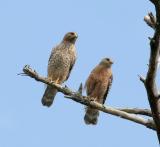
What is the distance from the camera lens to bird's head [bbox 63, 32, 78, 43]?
1217 cm

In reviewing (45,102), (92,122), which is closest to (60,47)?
(45,102)

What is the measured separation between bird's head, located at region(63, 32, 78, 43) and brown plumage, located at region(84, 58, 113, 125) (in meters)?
1.50

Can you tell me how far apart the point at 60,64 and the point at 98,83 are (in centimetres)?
141

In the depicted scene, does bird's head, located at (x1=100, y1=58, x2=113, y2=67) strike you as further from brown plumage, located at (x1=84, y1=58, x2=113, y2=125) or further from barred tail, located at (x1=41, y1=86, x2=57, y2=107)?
barred tail, located at (x1=41, y1=86, x2=57, y2=107)

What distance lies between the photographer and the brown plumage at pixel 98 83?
10.6m

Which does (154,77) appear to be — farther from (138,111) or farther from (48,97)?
(48,97)

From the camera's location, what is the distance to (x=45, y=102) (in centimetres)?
1156

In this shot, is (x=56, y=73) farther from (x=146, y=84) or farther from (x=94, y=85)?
(x=146, y=84)

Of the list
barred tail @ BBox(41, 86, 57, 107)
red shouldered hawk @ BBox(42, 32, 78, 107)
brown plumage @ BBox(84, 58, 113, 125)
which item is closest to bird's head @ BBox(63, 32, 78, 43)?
red shouldered hawk @ BBox(42, 32, 78, 107)

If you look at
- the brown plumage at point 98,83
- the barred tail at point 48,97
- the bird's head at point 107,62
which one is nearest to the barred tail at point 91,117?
the brown plumage at point 98,83

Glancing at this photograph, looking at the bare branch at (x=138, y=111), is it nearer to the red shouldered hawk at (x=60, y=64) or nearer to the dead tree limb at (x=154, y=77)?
the dead tree limb at (x=154, y=77)

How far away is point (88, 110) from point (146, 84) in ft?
18.1

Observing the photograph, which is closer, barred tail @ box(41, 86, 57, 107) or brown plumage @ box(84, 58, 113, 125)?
brown plumage @ box(84, 58, 113, 125)

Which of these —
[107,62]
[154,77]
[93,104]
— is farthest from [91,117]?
[154,77]
